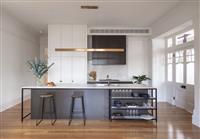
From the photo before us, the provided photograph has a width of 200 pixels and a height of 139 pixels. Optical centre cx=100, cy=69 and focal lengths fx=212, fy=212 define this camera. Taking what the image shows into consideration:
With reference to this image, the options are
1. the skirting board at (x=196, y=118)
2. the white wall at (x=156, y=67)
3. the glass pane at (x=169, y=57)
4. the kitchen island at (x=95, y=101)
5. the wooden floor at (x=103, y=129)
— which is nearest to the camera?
the wooden floor at (x=103, y=129)

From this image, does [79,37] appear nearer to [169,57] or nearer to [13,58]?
[13,58]

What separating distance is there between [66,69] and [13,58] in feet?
6.13

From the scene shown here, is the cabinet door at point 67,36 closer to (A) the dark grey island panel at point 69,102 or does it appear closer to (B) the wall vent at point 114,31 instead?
(B) the wall vent at point 114,31

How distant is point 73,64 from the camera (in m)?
7.91

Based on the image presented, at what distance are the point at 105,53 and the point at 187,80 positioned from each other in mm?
3288

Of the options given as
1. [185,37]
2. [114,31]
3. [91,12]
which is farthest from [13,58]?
[185,37]

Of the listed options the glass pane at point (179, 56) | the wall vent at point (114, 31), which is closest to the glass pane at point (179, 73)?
the glass pane at point (179, 56)

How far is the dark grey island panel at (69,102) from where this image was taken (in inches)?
214

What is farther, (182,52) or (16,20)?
(16,20)

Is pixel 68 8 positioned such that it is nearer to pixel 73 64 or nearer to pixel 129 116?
pixel 73 64

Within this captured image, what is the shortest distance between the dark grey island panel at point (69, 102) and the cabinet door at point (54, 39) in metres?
2.66

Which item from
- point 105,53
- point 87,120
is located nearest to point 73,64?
point 105,53

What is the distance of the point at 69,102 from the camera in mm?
5480

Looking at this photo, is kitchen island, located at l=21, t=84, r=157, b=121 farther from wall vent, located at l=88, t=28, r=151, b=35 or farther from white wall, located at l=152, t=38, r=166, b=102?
wall vent, located at l=88, t=28, r=151, b=35
